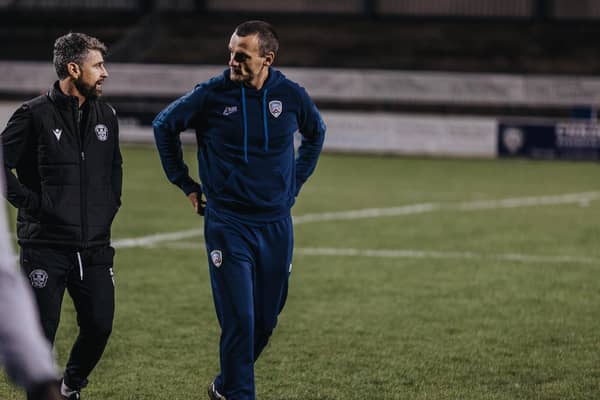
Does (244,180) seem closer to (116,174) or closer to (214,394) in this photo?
(116,174)

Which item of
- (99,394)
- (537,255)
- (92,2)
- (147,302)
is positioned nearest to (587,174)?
(537,255)

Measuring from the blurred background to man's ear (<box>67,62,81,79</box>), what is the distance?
19.0 m

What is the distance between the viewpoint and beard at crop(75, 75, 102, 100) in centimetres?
→ 542

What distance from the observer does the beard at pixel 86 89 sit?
5.42m

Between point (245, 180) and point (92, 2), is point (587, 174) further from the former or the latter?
point (92, 2)

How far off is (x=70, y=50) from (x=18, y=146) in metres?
0.52

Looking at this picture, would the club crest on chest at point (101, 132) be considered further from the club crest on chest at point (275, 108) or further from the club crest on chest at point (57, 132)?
the club crest on chest at point (275, 108)

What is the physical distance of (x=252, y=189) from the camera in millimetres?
5418

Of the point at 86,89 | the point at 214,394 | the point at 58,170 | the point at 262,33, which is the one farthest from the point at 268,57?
the point at 214,394

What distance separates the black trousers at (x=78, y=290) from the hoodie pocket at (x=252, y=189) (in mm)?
718

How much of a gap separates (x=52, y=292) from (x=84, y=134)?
77cm

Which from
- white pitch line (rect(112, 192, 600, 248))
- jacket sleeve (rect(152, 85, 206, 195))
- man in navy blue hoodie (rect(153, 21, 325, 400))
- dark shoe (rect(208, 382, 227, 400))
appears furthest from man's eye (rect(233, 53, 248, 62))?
white pitch line (rect(112, 192, 600, 248))

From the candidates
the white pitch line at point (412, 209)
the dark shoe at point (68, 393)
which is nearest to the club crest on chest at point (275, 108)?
the dark shoe at point (68, 393)

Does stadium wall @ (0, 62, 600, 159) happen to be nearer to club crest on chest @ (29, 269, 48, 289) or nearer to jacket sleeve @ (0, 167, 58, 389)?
club crest on chest @ (29, 269, 48, 289)
